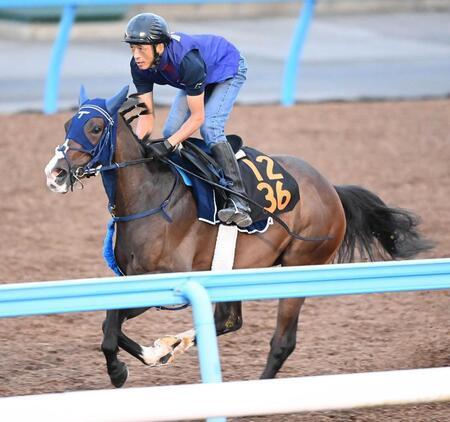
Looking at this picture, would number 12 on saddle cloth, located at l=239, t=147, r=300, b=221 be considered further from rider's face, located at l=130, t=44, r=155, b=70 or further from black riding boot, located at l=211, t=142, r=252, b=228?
rider's face, located at l=130, t=44, r=155, b=70

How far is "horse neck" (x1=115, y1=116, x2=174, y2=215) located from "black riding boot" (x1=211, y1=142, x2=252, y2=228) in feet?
1.04

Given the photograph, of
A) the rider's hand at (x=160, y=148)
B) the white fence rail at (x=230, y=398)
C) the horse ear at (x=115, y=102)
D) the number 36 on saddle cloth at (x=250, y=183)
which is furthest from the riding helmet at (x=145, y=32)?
the white fence rail at (x=230, y=398)

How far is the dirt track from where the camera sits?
5934 millimetres

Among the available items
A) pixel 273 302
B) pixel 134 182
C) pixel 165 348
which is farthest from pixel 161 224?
pixel 273 302

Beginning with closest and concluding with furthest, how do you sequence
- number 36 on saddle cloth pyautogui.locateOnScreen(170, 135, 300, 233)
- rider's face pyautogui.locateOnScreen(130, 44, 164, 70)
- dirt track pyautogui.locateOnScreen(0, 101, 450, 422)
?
1. rider's face pyautogui.locateOnScreen(130, 44, 164, 70)
2. number 36 on saddle cloth pyautogui.locateOnScreen(170, 135, 300, 233)
3. dirt track pyautogui.locateOnScreen(0, 101, 450, 422)

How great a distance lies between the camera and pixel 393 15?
23.6 meters

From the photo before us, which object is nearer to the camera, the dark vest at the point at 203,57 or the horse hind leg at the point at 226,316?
the dark vest at the point at 203,57

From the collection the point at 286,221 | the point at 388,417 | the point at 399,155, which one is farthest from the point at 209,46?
the point at 399,155

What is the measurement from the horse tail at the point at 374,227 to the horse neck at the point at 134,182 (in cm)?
137

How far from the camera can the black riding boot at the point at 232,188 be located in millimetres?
5492

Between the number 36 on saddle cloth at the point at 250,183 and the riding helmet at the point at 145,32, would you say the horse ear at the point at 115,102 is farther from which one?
the number 36 on saddle cloth at the point at 250,183

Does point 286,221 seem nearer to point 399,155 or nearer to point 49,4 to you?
point 399,155

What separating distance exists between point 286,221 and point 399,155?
20.4 ft

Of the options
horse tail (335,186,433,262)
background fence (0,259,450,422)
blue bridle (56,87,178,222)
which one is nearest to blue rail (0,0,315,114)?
horse tail (335,186,433,262)
